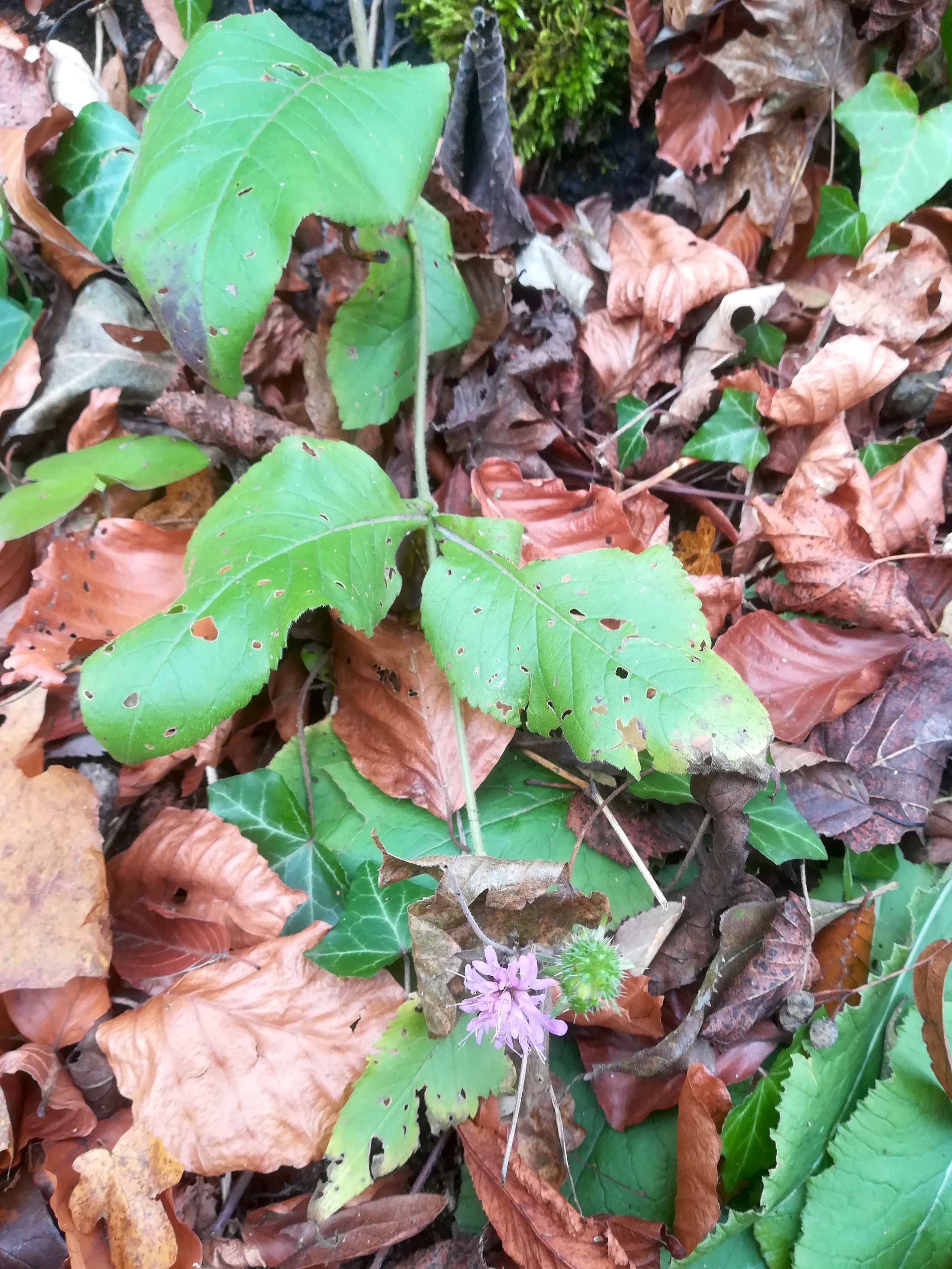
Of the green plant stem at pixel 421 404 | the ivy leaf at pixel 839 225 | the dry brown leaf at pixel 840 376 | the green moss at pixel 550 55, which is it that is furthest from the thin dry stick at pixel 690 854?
the green moss at pixel 550 55

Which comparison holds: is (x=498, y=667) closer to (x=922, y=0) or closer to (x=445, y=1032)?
(x=445, y=1032)

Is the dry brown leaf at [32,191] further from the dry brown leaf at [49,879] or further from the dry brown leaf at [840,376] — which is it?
the dry brown leaf at [840,376]

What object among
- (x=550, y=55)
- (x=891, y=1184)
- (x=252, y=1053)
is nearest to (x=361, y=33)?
(x=550, y=55)

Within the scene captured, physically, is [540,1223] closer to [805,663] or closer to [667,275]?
[805,663]

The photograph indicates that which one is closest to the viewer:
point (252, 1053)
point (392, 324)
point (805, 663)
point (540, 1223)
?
point (540, 1223)

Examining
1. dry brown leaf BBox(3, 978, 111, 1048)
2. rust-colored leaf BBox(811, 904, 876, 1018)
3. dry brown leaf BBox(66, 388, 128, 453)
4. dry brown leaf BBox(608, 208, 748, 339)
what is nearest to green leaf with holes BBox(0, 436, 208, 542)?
dry brown leaf BBox(66, 388, 128, 453)

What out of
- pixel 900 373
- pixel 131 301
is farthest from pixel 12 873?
pixel 900 373

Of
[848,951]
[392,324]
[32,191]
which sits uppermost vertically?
[32,191]
